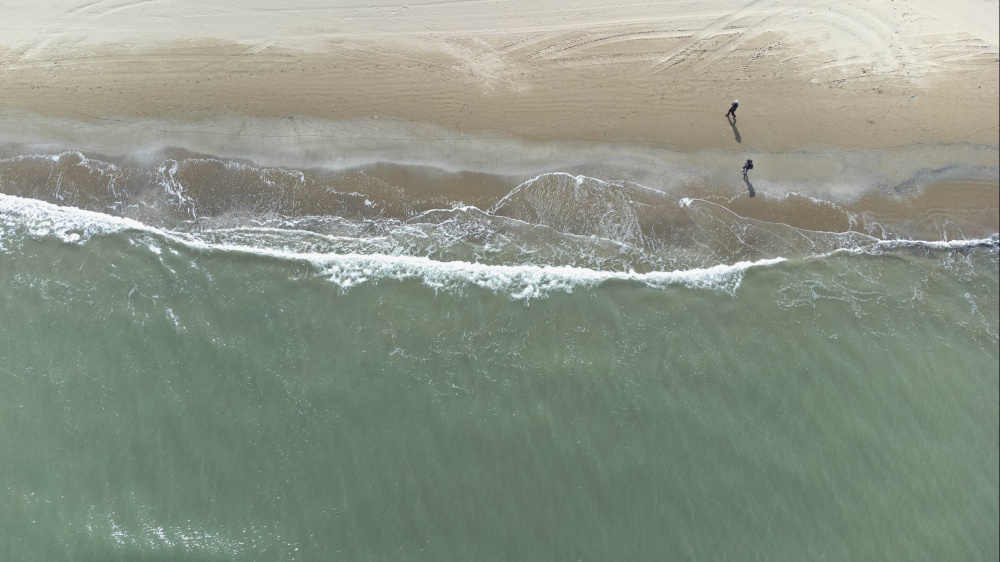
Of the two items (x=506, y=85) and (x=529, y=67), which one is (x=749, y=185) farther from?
(x=506, y=85)

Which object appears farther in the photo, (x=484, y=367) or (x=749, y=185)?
(x=749, y=185)

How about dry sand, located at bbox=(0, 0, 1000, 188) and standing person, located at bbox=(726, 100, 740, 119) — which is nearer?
standing person, located at bbox=(726, 100, 740, 119)

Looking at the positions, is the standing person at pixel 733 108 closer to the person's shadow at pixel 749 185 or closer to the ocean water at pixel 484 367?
the person's shadow at pixel 749 185

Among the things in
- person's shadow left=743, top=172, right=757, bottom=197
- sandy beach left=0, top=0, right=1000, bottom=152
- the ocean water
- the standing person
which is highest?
sandy beach left=0, top=0, right=1000, bottom=152

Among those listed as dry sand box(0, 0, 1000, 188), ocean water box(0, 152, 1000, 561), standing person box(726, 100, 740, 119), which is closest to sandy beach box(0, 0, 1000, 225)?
dry sand box(0, 0, 1000, 188)

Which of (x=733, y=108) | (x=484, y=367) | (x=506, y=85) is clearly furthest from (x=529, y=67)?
(x=484, y=367)

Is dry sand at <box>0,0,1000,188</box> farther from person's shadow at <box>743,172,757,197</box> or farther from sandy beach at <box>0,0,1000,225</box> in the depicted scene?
person's shadow at <box>743,172,757,197</box>

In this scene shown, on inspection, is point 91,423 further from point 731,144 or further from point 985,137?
point 985,137
